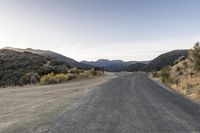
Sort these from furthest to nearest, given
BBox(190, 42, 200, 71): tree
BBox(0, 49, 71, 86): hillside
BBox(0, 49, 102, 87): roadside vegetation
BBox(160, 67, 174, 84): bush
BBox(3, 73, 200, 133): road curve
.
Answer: BBox(0, 49, 71, 86): hillside → BBox(0, 49, 102, 87): roadside vegetation → BBox(160, 67, 174, 84): bush → BBox(190, 42, 200, 71): tree → BBox(3, 73, 200, 133): road curve

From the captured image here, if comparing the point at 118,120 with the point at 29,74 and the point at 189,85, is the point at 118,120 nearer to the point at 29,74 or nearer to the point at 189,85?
the point at 189,85

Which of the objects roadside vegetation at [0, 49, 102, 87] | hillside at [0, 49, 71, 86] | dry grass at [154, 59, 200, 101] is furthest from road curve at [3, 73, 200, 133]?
hillside at [0, 49, 71, 86]

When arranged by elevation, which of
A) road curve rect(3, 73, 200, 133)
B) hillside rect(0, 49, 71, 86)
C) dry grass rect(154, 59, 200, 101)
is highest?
hillside rect(0, 49, 71, 86)

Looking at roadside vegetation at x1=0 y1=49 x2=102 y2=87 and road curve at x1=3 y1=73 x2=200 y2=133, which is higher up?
roadside vegetation at x1=0 y1=49 x2=102 y2=87

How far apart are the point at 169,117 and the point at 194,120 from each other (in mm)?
964

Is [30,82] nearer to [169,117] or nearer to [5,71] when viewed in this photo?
[5,71]

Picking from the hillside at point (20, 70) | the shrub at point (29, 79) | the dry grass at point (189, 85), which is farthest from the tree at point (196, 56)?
the hillside at point (20, 70)

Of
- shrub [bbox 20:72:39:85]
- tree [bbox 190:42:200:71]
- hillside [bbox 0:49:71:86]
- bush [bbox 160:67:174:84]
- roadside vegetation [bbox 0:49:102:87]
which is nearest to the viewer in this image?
tree [bbox 190:42:200:71]

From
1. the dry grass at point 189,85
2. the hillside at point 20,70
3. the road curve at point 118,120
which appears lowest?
the road curve at point 118,120

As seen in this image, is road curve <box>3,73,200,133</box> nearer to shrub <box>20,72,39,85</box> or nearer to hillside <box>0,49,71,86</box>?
shrub <box>20,72,39,85</box>

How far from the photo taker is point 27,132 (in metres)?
10.1

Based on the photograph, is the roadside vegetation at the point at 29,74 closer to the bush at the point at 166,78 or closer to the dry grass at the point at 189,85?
the bush at the point at 166,78

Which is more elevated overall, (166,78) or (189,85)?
(166,78)

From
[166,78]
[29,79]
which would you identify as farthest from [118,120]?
[29,79]
